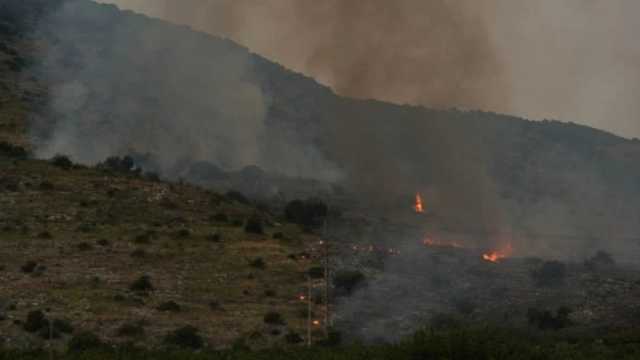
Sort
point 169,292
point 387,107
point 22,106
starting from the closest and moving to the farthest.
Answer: point 169,292, point 22,106, point 387,107

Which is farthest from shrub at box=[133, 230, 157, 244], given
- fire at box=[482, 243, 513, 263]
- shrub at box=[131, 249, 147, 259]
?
A: fire at box=[482, 243, 513, 263]

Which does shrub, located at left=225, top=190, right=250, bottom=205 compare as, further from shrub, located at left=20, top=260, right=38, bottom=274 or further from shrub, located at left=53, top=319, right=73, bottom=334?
shrub, located at left=53, top=319, right=73, bottom=334

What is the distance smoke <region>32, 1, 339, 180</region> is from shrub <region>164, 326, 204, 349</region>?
173 ft

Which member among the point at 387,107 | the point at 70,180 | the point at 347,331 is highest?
the point at 387,107

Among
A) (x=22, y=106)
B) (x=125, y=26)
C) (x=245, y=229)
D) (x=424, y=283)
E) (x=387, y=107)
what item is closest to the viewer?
(x=424, y=283)

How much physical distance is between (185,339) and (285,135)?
86.7 meters

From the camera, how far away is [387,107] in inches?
6235

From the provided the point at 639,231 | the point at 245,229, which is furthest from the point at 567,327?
the point at 639,231

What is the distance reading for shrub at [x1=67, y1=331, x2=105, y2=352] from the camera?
33469 millimetres

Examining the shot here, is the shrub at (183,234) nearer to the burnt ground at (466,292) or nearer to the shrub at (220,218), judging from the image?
the shrub at (220,218)

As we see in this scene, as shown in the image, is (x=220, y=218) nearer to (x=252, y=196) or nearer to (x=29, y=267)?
(x=29, y=267)

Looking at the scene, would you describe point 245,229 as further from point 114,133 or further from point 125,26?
point 125,26

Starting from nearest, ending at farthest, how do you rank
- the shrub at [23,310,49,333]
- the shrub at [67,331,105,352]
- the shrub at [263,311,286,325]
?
the shrub at [67,331,105,352] → the shrub at [23,310,49,333] → the shrub at [263,311,286,325]

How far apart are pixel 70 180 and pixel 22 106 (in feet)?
119
